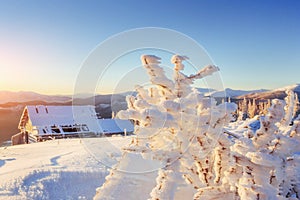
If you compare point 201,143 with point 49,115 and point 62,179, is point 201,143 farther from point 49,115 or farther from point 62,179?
point 49,115

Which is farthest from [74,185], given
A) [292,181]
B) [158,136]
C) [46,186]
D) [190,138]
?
[292,181]

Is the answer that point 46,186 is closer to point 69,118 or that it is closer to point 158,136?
point 158,136

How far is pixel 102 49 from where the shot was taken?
1.89 meters

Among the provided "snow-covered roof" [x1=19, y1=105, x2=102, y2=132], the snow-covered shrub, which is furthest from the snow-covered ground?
"snow-covered roof" [x1=19, y1=105, x2=102, y2=132]

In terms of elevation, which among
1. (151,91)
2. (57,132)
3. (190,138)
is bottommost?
(57,132)

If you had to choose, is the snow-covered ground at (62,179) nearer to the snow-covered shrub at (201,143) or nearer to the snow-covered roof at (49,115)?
the snow-covered shrub at (201,143)

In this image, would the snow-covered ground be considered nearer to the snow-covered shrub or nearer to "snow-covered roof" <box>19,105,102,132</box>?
the snow-covered shrub

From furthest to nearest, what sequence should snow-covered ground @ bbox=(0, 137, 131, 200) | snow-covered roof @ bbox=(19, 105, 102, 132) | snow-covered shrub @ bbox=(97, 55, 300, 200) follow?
1. snow-covered roof @ bbox=(19, 105, 102, 132)
2. snow-covered ground @ bbox=(0, 137, 131, 200)
3. snow-covered shrub @ bbox=(97, 55, 300, 200)

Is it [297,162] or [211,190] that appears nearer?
[211,190]

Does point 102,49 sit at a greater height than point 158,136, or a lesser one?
greater

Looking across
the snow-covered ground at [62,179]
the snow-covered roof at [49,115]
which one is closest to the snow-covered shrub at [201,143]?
the snow-covered ground at [62,179]

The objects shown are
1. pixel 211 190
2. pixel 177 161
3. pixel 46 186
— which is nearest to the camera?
pixel 177 161

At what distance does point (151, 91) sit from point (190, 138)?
0.47m

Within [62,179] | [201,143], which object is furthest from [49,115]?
[201,143]
